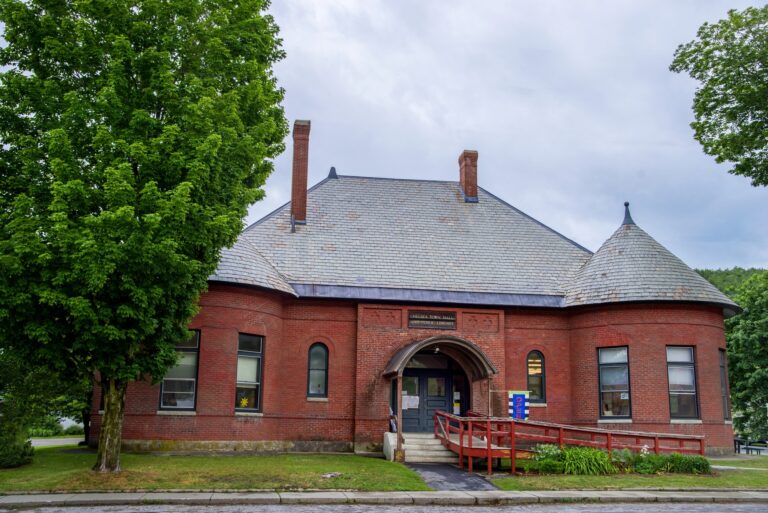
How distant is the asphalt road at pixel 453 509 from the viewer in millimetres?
12156

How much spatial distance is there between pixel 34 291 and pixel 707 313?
64.8 ft

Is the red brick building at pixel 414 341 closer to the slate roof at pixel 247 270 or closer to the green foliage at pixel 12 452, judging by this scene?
the slate roof at pixel 247 270

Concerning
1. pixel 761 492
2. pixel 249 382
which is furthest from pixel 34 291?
pixel 761 492

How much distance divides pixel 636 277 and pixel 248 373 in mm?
12737

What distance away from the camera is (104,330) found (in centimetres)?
1389

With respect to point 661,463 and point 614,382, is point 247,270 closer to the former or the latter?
point 614,382

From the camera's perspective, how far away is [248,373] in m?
21.4

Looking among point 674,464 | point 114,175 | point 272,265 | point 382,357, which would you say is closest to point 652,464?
point 674,464

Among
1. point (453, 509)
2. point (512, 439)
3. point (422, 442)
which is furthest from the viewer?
point (422, 442)

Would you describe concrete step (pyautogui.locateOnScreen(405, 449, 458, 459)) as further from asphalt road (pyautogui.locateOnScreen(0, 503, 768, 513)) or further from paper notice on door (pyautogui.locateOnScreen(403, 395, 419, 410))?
asphalt road (pyautogui.locateOnScreen(0, 503, 768, 513))

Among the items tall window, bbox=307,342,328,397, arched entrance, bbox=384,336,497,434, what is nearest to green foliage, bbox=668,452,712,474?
arched entrance, bbox=384,336,497,434

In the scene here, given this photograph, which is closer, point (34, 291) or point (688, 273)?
point (34, 291)

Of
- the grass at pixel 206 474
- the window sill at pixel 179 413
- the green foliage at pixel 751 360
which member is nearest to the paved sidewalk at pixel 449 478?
the grass at pixel 206 474

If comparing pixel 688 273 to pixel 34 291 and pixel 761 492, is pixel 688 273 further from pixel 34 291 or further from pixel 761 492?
pixel 34 291
